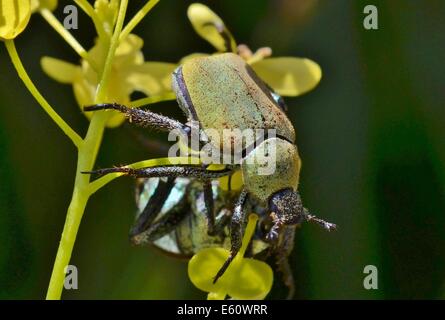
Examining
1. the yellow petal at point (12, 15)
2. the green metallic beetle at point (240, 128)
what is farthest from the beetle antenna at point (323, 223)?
the yellow petal at point (12, 15)

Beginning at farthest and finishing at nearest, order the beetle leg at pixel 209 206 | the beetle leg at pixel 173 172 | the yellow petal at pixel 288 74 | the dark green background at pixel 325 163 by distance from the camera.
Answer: the dark green background at pixel 325 163 → the yellow petal at pixel 288 74 → the beetle leg at pixel 209 206 → the beetle leg at pixel 173 172

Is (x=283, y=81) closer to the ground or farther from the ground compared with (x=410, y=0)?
closer to the ground

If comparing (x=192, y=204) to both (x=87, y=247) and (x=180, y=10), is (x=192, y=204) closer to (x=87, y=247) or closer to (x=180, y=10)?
(x=87, y=247)

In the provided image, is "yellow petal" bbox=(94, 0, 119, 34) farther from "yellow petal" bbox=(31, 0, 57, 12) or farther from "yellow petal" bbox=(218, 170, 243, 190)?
"yellow petal" bbox=(218, 170, 243, 190)

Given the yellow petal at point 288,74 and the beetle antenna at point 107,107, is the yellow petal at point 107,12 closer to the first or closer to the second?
the beetle antenna at point 107,107

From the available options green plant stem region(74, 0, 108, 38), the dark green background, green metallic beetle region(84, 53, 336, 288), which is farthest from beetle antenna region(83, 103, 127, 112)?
the dark green background
